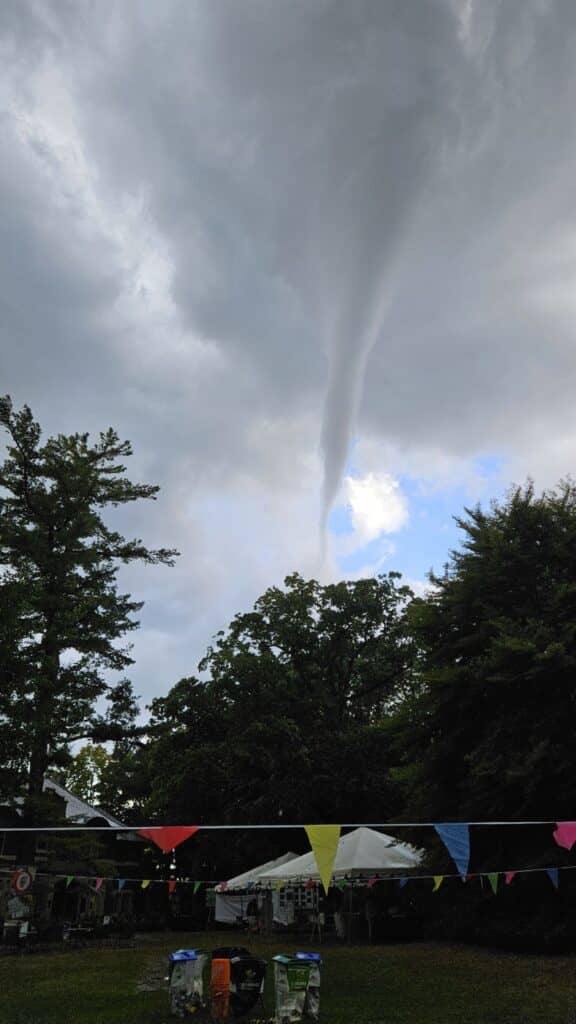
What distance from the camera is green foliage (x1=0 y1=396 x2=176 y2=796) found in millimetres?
19594

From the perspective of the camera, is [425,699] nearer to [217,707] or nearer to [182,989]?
[182,989]

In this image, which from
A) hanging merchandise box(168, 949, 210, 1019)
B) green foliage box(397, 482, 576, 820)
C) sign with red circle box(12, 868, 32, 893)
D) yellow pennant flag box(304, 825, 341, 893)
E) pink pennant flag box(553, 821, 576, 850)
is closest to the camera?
yellow pennant flag box(304, 825, 341, 893)

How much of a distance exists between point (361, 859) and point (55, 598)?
1143cm

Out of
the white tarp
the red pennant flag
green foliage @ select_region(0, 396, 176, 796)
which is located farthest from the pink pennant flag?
the white tarp

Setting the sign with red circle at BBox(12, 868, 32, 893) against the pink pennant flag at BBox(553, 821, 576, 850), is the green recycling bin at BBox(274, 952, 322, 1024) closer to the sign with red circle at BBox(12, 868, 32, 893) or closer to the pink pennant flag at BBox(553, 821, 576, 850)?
the pink pennant flag at BBox(553, 821, 576, 850)

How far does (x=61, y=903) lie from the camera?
32031 millimetres

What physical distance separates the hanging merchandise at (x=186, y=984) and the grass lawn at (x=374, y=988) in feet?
0.73

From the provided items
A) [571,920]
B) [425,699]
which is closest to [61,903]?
[425,699]

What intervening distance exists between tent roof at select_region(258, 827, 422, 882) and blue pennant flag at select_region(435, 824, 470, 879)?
25.8ft

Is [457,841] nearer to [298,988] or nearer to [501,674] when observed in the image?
[298,988]

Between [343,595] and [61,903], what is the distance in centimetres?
1901

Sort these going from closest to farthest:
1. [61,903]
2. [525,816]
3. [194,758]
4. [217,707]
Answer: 1. [525,816]
2. [194,758]
3. [217,707]
4. [61,903]

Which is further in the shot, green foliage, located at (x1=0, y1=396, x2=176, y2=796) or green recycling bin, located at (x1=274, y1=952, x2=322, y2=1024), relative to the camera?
green foliage, located at (x1=0, y1=396, x2=176, y2=796)

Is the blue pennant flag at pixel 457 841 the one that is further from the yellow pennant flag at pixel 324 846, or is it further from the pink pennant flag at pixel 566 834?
the yellow pennant flag at pixel 324 846
